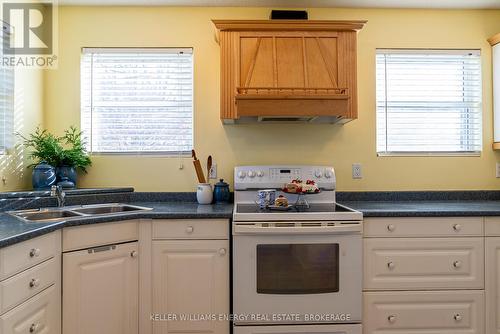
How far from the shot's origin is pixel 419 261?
75.6 inches

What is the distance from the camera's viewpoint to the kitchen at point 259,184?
182 centimetres

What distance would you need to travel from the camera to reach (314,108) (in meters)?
2.07

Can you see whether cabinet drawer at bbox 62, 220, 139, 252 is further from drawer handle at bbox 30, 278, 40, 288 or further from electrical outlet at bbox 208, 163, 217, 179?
electrical outlet at bbox 208, 163, 217, 179

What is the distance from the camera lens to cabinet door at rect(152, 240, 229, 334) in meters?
1.88

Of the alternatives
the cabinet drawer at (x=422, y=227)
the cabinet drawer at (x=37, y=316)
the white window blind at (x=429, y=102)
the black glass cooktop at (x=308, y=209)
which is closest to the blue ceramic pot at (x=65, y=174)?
the cabinet drawer at (x=37, y=316)

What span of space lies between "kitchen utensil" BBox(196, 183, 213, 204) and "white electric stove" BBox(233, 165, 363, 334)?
535 mm

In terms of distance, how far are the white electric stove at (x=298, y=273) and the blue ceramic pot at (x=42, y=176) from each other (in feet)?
4.55

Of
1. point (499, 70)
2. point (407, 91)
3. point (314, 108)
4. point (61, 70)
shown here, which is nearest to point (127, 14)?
point (61, 70)

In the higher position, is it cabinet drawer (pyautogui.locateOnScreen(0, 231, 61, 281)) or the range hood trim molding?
the range hood trim molding

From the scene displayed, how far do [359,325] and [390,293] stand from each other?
265 millimetres

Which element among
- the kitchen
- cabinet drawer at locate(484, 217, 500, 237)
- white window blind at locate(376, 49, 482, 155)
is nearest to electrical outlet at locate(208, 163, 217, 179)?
the kitchen

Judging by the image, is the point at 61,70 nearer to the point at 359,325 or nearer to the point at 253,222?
the point at 253,222
